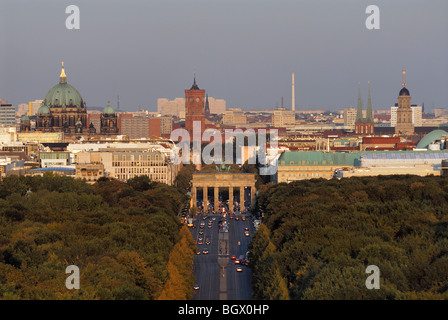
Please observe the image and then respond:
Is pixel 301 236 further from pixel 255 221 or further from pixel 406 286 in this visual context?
pixel 255 221

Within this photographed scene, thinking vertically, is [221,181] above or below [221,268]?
above

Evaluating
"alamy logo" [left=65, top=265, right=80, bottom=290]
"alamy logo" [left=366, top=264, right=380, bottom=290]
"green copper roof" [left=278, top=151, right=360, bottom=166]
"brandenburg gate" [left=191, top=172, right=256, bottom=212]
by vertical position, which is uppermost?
"alamy logo" [left=366, top=264, right=380, bottom=290]

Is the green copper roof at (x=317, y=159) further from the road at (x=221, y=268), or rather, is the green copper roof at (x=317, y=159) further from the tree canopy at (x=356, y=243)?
the tree canopy at (x=356, y=243)

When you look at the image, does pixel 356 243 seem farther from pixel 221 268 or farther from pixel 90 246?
pixel 221 268

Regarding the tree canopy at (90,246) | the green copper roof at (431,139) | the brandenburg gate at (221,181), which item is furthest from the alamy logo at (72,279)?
the green copper roof at (431,139)

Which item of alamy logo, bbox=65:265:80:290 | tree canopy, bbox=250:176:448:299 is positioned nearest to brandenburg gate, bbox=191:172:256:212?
tree canopy, bbox=250:176:448:299

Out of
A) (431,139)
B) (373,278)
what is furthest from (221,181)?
(373,278)

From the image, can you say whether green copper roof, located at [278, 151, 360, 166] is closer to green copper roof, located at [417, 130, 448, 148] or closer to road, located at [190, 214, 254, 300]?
road, located at [190, 214, 254, 300]
